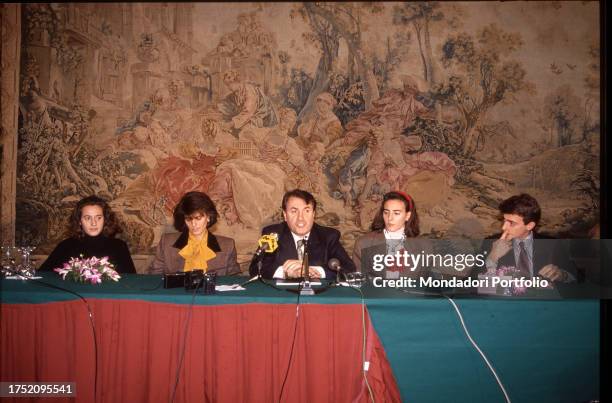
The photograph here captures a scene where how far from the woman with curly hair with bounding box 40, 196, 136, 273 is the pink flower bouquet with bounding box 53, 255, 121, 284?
2.78 feet

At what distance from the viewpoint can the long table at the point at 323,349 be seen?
9.09 ft

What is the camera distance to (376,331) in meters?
2.79

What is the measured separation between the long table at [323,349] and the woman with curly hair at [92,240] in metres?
1.43

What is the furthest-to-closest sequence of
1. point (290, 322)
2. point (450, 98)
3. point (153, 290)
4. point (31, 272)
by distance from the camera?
1. point (450, 98)
2. point (31, 272)
3. point (153, 290)
4. point (290, 322)

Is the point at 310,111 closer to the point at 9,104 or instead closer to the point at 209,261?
the point at 209,261

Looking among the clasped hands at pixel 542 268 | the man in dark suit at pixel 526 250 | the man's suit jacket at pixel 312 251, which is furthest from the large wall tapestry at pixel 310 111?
the clasped hands at pixel 542 268

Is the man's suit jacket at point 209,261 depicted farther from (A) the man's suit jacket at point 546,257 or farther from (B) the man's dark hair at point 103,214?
(A) the man's suit jacket at point 546,257

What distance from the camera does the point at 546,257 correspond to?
3.60m

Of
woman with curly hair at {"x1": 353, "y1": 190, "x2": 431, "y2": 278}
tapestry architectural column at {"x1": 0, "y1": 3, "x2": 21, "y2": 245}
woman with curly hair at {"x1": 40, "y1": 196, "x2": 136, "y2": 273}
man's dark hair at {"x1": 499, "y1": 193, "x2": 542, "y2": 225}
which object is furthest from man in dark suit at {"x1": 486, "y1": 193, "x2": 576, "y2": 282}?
tapestry architectural column at {"x1": 0, "y1": 3, "x2": 21, "y2": 245}

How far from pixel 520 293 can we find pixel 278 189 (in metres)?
3.40

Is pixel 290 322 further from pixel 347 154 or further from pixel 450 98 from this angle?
pixel 450 98

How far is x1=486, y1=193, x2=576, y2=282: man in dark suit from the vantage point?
3275 mm

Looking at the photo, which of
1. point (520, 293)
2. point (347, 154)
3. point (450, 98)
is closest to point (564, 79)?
point (450, 98)

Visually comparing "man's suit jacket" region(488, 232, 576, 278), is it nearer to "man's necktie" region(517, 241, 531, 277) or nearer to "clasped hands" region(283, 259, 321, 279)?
"man's necktie" region(517, 241, 531, 277)
